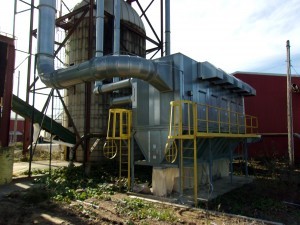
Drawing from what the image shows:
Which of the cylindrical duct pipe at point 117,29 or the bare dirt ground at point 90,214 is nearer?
the bare dirt ground at point 90,214

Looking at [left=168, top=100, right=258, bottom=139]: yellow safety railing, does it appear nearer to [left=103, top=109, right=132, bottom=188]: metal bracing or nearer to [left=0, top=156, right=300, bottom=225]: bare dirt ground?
[left=103, top=109, right=132, bottom=188]: metal bracing

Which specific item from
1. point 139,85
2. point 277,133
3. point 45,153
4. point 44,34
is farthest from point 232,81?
point 45,153

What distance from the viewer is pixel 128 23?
21000 millimetres

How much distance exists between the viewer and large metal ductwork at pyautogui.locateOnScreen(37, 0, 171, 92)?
973 cm

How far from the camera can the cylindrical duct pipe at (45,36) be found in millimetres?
12773

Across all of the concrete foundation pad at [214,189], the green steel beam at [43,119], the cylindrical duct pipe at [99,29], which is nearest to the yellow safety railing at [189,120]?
the concrete foundation pad at [214,189]

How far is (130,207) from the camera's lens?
8742mm

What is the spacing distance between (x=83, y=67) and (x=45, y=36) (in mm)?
3760

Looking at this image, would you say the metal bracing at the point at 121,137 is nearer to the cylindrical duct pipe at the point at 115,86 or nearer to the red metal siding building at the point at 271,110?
the cylindrical duct pipe at the point at 115,86

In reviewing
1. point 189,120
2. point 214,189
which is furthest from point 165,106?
point 214,189

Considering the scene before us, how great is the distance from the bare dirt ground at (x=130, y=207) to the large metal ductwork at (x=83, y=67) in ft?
13.8

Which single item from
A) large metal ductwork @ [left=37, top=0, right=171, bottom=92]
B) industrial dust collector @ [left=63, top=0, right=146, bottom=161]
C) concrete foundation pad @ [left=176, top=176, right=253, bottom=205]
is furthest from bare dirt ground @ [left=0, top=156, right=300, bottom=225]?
industrial dust collector @ [left=63, top=0, right=146, bottom=161]

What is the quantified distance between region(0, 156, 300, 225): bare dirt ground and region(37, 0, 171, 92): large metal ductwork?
4208 mm

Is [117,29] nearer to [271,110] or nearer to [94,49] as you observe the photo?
[94,49]
